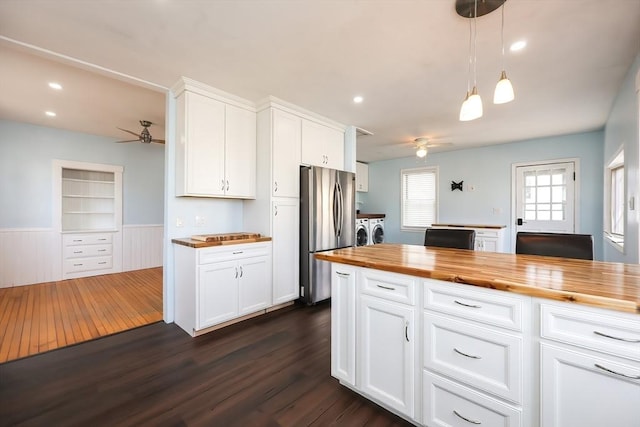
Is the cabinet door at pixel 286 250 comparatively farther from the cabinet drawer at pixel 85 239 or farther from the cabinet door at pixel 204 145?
the cabinet drawer at pixel 85 239

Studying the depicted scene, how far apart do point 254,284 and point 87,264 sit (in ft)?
12.2

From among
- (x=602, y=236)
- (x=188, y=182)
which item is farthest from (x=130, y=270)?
(x=602, y=236)

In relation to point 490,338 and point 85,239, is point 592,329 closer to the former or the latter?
point 490,338

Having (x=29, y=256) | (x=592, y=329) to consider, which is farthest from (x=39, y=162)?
(x=592, y=329)

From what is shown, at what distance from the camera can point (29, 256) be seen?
4305mm

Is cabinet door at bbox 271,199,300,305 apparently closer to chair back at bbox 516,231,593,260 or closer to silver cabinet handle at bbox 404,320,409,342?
silver cabinet handle at bbox 404,320,409,342

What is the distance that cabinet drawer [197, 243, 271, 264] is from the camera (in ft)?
8.63

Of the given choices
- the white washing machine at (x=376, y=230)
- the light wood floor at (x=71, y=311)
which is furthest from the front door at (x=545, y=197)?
the light wood floor at (x=71, y=311)

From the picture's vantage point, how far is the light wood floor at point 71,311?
8.17ft

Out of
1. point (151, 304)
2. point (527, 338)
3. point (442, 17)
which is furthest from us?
point (151, 304)

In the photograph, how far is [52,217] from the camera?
4.50 m

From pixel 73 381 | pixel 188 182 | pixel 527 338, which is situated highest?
pixel 188 182

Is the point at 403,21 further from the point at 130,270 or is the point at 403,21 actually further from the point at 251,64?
the point at 130,270

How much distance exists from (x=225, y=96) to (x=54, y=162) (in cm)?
357
